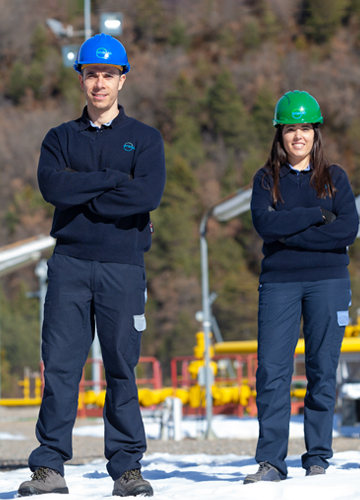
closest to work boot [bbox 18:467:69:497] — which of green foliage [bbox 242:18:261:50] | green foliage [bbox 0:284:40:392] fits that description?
green foliage [bbox 0:284:40:392]

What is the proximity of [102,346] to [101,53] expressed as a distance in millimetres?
1338

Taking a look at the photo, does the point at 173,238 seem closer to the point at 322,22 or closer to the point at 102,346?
the point at 322,22

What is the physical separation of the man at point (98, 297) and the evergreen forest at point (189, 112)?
39727mm

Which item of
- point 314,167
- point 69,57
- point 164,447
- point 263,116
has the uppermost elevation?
point 263,116

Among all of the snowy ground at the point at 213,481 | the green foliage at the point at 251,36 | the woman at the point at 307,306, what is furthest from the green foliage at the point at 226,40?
the woman at the point at 307,306

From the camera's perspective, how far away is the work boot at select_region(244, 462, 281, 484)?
4027 mm

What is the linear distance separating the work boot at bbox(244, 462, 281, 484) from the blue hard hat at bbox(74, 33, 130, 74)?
200cm

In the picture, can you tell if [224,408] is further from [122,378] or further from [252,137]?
[252,137]

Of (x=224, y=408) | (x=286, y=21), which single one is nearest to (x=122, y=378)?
(x=224, y=408)

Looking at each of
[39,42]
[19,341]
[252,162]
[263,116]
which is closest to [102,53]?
[19,341]

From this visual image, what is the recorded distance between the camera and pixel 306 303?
4.32 m

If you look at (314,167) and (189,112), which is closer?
(314,167)

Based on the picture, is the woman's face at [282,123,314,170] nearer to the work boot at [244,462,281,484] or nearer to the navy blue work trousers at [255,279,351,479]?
the navy blue work trousers at [255,279,351,479]

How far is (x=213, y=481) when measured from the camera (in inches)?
171
